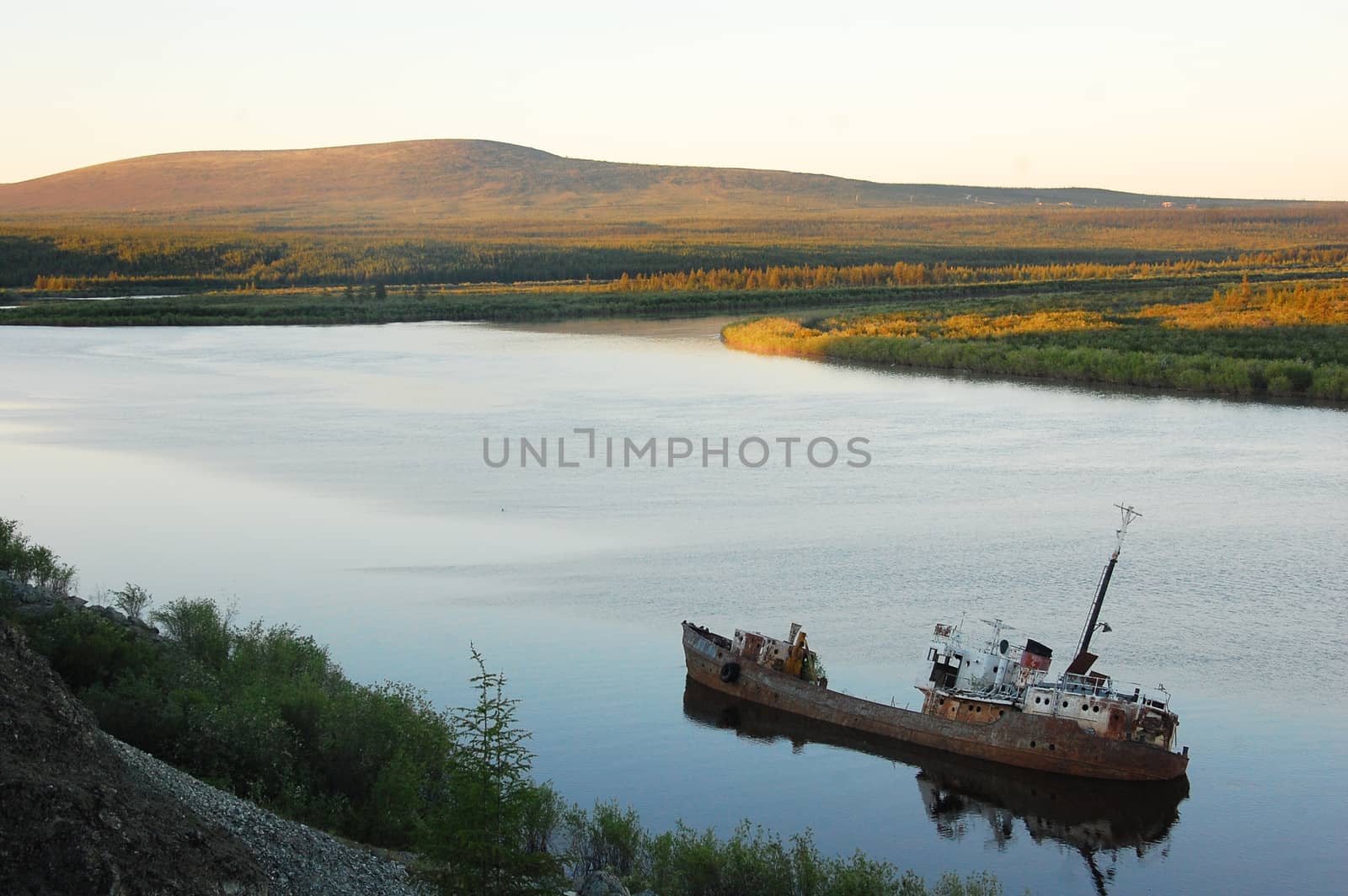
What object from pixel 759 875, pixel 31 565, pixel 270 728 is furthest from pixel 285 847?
pixel 31 565

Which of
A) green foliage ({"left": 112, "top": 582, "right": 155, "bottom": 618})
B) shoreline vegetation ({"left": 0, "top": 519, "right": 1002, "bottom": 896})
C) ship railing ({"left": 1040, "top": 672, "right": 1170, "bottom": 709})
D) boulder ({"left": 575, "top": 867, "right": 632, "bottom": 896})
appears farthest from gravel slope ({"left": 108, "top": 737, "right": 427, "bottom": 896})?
ship railing ({"left": 1040, "top": 672, "right": 1170, "bottom": 709})

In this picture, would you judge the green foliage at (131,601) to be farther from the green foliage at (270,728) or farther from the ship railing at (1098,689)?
the ship railing at (1098,689)

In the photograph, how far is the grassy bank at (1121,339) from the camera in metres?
47.8

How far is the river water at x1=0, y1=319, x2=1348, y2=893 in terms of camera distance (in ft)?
52.7

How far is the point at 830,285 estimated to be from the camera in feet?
363

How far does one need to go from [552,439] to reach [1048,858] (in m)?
23.3

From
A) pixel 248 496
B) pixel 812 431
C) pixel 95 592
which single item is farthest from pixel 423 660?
pixel 812 431

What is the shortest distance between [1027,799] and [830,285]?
314 feet

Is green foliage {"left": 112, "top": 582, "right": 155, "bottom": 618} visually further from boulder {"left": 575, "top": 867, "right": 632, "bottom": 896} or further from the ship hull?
boulder {"left": 575, "top": 867, "right": 632, "bottom": 896}

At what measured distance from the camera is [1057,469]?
33.5m

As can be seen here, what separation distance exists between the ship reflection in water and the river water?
0.17 feet

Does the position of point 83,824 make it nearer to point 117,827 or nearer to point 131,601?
point 117,827

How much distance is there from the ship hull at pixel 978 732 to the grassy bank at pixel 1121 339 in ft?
106

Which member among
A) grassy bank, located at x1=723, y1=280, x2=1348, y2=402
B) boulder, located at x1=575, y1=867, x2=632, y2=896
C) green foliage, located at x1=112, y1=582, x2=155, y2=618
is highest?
grassy bank, located at x1=723, y1=280, x2=1348, y2=402
